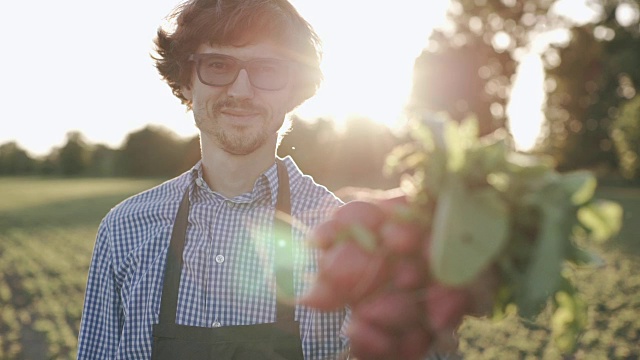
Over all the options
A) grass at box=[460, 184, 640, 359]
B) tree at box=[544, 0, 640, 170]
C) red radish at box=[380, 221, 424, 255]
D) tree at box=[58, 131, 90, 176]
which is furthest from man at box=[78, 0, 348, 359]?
tree at box=[58, 131, 90, 176]

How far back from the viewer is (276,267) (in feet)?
7.91

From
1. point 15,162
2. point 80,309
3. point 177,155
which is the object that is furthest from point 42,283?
point 15,162

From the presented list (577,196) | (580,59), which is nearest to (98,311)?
(577,196)

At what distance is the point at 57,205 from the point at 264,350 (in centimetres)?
2849

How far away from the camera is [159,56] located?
128 inches

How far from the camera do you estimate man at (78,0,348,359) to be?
2.34 metres

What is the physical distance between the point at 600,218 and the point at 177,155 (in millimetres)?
58111

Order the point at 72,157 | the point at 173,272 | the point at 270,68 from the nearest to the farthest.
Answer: the point at 173,272 → the point at 270,68 → the point at 72,157

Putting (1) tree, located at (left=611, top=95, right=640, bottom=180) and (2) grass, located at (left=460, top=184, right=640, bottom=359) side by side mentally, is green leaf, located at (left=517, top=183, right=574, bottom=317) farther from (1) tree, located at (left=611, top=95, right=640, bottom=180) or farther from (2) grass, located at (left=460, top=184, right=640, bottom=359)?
(1) tree, located at (left=611, top=95, right=640, bottom=180)

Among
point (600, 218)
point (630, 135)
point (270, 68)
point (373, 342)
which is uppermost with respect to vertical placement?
point (630, 135)

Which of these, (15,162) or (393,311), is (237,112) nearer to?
(393,311)

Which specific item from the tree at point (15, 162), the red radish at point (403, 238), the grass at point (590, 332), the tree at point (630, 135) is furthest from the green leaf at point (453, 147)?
the tree at point (15, 162)

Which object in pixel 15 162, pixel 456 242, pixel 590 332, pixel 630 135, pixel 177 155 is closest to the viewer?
pixel 456 242

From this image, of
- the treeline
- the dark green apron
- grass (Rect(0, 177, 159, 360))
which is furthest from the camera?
the treeline
